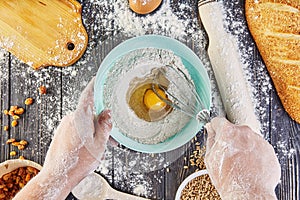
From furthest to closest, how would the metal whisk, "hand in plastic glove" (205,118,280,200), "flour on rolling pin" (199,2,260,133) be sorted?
"flour on rolling pin" (199,2,260,133), the metal whisk, "hand in plastic glove" (205,118,280,200)

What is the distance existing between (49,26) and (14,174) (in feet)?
1.22

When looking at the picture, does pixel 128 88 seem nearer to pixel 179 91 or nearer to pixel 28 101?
pixel 179 91

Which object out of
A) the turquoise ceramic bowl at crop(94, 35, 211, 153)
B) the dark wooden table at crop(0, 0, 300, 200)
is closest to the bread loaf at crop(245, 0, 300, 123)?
the dark wooden table at crop(0, 0, 300, 200)

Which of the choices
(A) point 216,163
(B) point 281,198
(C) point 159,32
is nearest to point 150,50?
(C) point 159,32

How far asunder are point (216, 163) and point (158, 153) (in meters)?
0.21

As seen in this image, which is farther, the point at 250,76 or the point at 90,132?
the point at 250,76

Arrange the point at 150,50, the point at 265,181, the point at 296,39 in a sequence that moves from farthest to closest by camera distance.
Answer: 1. the point at 296,39
2. the point at 150,50
3. the point at 265,181

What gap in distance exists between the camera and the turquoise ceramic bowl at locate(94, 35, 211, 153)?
41.8 inches

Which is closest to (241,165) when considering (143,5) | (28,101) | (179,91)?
(179,91)

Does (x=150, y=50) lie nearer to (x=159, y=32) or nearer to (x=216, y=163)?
(x=159, y=32)

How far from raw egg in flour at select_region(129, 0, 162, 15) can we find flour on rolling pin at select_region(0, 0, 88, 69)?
13 centimetres

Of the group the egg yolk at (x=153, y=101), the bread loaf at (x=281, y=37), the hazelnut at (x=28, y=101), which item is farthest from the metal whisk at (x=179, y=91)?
the hazelnut at (x=28, y=101)

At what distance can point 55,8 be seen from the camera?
47.6 inches

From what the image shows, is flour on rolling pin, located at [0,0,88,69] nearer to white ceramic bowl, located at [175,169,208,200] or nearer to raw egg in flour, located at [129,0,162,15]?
raw egg in flour, located at [129,0,162,15]
